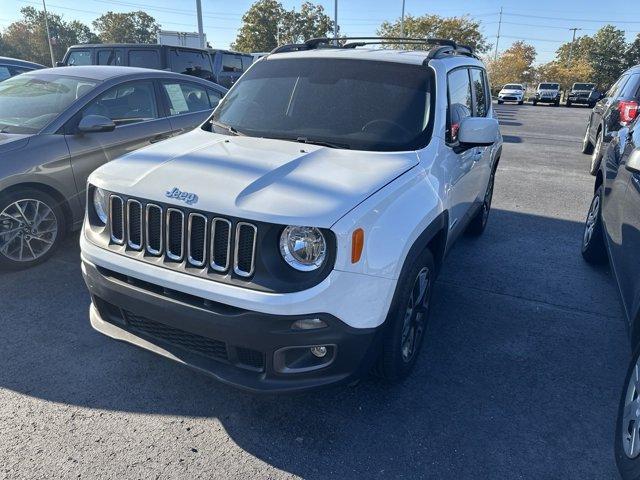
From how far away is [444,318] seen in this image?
12.6 ft

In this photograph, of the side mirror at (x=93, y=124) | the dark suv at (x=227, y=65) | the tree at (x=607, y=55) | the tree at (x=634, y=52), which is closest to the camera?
the side mirror at (x=93, y=124)

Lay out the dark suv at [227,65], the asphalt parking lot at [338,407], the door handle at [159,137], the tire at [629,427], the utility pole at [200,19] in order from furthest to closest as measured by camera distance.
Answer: the utility pole at [200,19], the dark suv at [227,65], the door handle at [159,137], the asphalt parking lot at [338,407], the tire at [629,427]

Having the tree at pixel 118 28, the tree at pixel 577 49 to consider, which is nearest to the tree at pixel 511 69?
the tree at pixel 577 49

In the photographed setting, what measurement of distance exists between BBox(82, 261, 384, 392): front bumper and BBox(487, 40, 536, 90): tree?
6948 cm

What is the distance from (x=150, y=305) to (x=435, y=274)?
181cm

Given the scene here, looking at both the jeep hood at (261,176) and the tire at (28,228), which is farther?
the tire at (28,228)

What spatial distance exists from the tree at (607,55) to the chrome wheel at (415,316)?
8025 cm

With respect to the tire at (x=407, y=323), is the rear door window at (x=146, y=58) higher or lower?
higher

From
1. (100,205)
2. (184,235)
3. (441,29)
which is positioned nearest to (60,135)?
(100,205)

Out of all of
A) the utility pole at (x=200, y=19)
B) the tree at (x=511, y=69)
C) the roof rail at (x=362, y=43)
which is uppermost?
the utility pole at (x=200, y=19)

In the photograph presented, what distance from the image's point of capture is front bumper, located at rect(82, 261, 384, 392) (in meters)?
2.22

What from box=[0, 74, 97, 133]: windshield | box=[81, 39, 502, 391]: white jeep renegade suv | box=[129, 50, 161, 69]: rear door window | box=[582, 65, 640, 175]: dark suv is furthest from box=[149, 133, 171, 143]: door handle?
box=[129, 50, 161, 69]: rear door window

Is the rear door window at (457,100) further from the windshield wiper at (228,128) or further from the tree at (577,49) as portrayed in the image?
the tree at (577,49)

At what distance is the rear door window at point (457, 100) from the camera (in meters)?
Answer: 3.42
